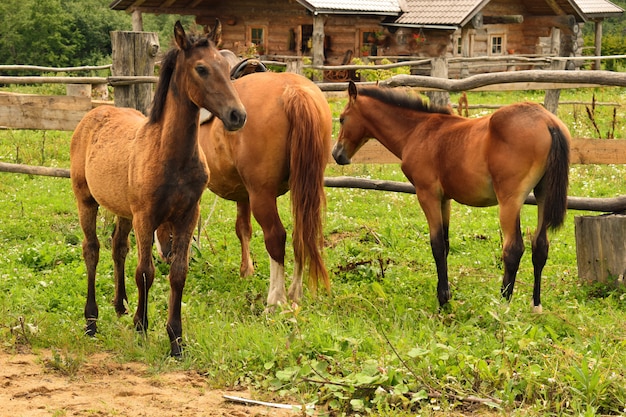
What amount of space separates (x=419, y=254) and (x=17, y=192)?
5606 mm

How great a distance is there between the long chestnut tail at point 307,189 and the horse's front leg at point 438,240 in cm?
Answer: 87

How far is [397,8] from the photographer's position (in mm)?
26547

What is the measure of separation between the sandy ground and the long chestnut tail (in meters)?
1.41

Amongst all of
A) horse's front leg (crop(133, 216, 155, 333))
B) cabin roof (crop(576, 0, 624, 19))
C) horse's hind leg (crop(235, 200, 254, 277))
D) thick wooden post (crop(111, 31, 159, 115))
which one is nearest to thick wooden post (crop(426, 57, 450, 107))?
horse's hind leg (crop(235, 200, 254, 277))

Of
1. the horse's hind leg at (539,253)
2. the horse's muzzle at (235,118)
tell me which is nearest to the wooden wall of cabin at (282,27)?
the horse's hind leg at (539,253)

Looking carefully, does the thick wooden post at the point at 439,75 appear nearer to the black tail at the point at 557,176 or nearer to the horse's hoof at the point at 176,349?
the black tail at the point at 557,176

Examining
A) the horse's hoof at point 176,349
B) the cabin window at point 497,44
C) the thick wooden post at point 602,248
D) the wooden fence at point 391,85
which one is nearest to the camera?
the horse's hoof at point 176,349

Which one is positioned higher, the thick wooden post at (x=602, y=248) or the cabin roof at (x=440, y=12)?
the cabin roof at (x=440, y=12)

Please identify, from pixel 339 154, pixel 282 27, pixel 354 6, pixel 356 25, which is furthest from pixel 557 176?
pixel 282 27

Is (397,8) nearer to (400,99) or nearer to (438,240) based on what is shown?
(400,99)

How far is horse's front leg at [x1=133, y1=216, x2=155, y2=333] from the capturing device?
17.0 ft

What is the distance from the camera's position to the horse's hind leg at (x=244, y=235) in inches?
280

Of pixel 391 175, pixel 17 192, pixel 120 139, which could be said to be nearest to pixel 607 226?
pixel 120 139

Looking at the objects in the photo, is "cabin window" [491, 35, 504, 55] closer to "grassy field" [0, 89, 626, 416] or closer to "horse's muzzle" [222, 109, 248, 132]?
"grassy field" [0, 89, 626, 416]
